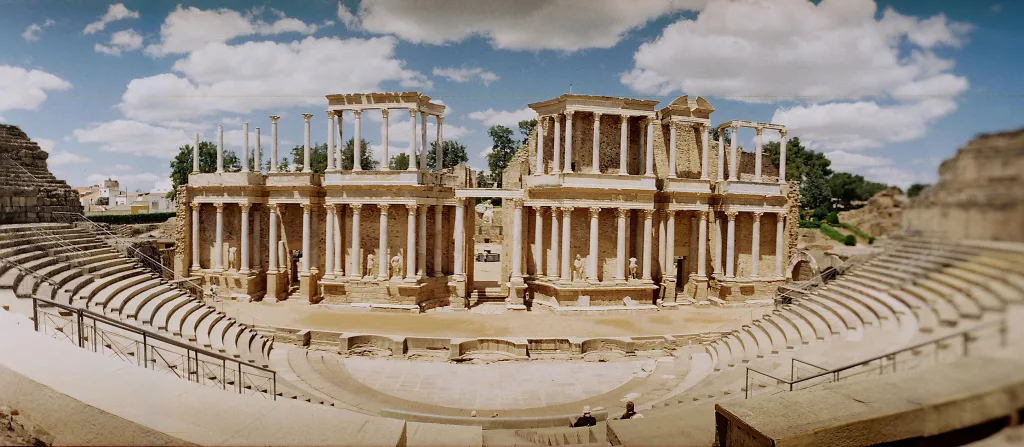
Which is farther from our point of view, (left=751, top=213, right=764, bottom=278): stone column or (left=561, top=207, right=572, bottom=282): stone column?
(left=751, top=213, right=764, bottom=278): stone column

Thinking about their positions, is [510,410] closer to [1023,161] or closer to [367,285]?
[1023,161]

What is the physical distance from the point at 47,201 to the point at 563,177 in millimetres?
21015

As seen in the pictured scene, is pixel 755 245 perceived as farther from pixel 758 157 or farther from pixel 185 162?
pixel 185 162

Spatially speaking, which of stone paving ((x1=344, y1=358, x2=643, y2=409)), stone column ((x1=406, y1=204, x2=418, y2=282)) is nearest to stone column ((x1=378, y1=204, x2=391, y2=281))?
stone column ((x1=406, y1=204, x2=418, y2=282))

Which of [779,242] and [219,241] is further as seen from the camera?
[779,242]

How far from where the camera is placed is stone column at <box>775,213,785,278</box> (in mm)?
29109

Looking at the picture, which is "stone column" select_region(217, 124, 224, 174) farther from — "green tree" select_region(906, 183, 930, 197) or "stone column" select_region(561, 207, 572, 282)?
"green tree" select_region(906, 183, 930, 197)

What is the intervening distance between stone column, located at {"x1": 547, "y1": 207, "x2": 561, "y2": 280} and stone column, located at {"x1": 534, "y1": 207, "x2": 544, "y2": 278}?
74 cm

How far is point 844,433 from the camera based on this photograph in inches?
245

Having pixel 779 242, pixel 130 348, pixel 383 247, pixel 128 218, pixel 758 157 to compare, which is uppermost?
pixel 758 157

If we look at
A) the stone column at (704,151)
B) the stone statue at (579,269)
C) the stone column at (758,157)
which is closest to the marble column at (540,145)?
the stone statue at (579,269)

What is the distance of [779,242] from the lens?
29.3 m

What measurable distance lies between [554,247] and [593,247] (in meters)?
1.98

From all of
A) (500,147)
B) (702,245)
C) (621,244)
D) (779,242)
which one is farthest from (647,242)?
(500,147)
